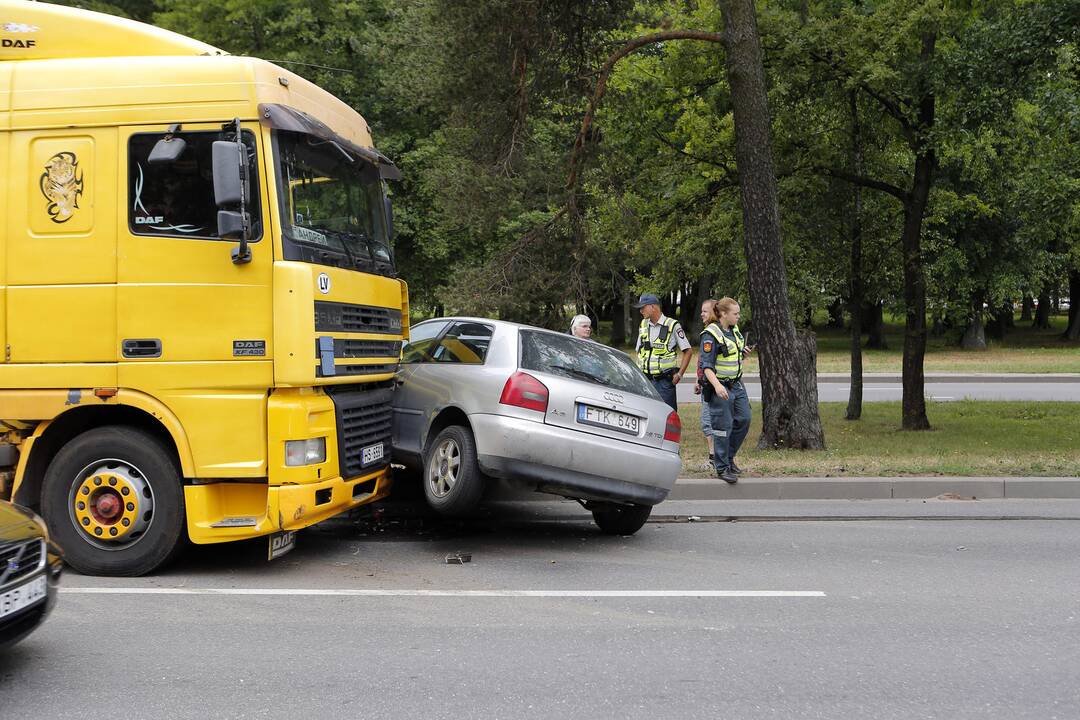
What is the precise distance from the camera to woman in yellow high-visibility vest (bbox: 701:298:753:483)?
976 centimetres

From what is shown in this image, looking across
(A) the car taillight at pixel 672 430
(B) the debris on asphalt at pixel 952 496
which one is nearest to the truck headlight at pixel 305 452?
(A) the car taillight at pixel 672 430

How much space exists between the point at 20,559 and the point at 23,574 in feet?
0.23

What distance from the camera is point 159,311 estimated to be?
6.32 m

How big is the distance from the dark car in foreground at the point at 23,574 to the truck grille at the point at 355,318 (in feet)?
7.08

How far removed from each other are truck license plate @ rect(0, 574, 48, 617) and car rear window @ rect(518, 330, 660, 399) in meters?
3.70

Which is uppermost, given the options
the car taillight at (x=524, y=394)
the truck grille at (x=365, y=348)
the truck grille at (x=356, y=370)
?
the truck grille at (x=365, y=348)

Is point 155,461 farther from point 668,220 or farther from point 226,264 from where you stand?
point 668,220

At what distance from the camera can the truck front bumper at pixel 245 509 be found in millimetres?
6230

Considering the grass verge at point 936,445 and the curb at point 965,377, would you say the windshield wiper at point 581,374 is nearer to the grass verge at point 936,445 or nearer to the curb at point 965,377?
the grass verge at point 936,445

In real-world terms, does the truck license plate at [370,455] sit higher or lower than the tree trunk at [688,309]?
lower

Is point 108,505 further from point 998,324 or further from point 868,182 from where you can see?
point 998,324

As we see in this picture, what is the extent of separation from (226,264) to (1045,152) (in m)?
14.2

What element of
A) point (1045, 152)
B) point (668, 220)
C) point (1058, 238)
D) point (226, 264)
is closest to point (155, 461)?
point (226, 264)

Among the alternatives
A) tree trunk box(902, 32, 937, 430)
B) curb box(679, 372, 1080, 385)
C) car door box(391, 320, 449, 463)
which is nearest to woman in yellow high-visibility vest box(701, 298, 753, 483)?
car door box(391, 320, 449, 463)
